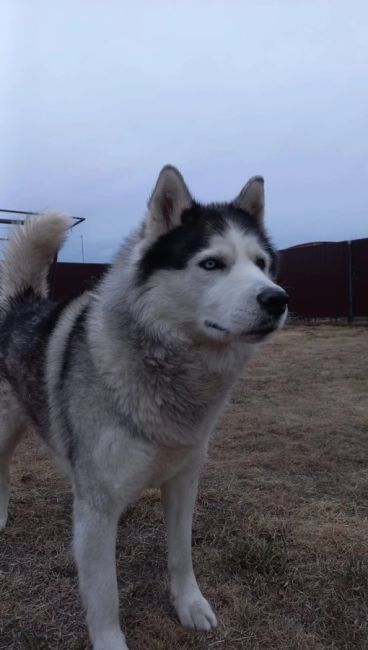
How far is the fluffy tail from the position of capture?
3.10 metres

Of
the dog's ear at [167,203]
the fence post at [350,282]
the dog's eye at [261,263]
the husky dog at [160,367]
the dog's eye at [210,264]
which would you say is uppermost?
the dog's ear at [167,203]

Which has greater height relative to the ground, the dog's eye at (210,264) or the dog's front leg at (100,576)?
the dog's eye at (210,264)

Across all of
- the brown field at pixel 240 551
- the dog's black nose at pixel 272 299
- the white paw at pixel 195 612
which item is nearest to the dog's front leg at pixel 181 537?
the white paw at pixel 195 612

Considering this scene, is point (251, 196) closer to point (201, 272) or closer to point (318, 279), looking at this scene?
point (201, 272)

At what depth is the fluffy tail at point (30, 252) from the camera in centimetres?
310

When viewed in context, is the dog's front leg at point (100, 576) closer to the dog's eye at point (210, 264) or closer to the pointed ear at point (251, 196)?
the dog's eye at point (210, 264)

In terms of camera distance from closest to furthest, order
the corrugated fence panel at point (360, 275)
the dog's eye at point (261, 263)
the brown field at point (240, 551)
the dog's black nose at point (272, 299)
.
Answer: the dog's black nose at point (272, 299) < the brown field at point (240, 551) < the dog's eye at point (261, 263) < the corrugated fence panel at point (360, 275)

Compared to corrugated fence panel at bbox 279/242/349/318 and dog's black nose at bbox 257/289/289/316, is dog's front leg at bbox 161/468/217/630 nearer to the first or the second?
dog's black nose at bbox 257/289/289/316

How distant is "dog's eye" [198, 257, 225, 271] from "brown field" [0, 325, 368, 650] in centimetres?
134

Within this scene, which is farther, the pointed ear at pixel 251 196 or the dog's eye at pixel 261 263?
the pointed ear at pixel 251 196

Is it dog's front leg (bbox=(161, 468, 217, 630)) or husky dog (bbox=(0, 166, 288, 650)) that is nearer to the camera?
husky dog (bbox=(0, 166, 288, 650))

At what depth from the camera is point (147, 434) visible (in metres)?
1.95

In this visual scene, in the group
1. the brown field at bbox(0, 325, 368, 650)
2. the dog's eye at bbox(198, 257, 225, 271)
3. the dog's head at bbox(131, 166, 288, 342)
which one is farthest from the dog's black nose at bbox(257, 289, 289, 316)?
the brown field at bbox(0, 325, 368, 650)

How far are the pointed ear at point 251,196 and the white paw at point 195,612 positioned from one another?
1.64 metres
